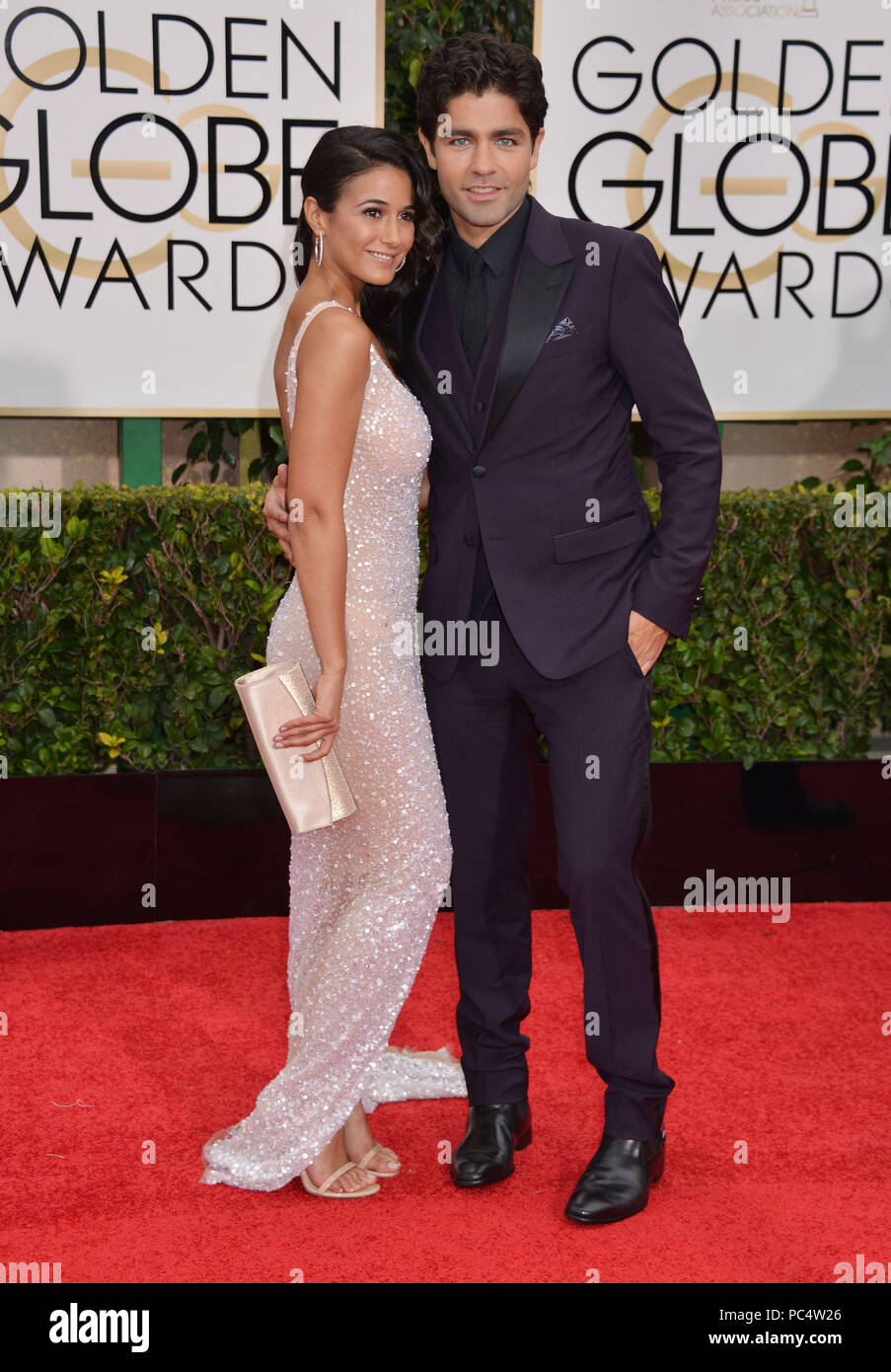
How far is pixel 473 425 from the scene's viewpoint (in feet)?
9.70

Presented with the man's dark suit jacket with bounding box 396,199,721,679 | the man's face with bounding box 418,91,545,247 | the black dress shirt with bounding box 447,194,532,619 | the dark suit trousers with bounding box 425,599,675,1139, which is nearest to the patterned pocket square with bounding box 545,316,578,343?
the man's dark suit jacket with bounding box 396,199,721,679

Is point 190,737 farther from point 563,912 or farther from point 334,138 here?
point 334,138

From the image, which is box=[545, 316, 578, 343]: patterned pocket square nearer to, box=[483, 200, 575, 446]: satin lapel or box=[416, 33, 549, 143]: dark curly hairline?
box=[483, 200, 575, 446]: satin lapel

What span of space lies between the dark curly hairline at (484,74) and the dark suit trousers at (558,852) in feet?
3.32

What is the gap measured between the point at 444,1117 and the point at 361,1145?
0.34 metres

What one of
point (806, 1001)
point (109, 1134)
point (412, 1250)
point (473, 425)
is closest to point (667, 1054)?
point (806, 1001)

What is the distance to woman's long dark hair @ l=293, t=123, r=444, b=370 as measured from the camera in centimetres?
282

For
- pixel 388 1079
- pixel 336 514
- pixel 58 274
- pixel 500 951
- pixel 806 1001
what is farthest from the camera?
pixel 58 274

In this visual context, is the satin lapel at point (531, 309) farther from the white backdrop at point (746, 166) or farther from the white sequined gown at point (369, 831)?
the white backdrop at point (746, 166)

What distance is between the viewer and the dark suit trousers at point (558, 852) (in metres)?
2.93

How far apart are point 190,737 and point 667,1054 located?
2.00 m

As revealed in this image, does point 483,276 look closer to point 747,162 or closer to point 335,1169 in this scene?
point 335,1169

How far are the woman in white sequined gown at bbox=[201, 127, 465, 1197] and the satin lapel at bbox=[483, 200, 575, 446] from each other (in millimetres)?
184

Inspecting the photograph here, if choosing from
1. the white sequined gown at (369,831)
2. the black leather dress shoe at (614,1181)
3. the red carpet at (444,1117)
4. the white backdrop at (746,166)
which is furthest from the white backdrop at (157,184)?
the black leather dress shoe at (614,1181)
